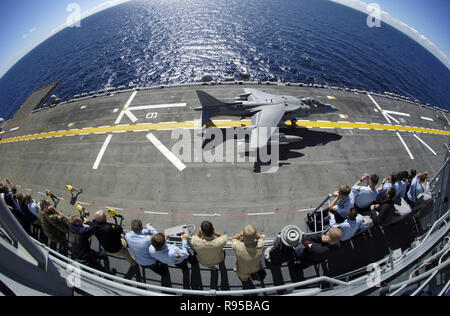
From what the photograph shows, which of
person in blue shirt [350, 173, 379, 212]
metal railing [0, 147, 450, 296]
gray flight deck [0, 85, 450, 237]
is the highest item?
gray flight deck [0, 85, 450, 237]

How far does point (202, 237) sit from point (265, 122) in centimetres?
1243

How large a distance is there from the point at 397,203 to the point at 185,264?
854cm

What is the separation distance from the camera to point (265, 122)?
1585 centimetres

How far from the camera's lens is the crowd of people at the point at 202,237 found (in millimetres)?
5273

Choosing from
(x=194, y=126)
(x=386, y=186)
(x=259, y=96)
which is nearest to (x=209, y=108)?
(x=194, y=126)

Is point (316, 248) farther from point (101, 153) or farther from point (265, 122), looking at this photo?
point (101, 153)

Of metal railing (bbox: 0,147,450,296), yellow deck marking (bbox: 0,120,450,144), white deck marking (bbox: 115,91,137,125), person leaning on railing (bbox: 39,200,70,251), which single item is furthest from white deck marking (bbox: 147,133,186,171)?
metal railing (bbox: 0,147,450,296)

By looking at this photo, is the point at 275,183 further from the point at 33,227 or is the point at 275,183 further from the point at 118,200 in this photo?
the point at 33,227

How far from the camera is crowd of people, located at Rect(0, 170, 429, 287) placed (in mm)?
5273

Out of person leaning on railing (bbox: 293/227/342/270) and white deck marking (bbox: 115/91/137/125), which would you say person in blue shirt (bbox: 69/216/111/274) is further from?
white deck marking (bbox: 115/91/137/125)

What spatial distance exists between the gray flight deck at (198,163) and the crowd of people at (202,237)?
4.72m

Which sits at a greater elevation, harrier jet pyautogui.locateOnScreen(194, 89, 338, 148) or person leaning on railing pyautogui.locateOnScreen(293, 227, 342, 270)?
harrier jet pyautogui.locateOnScreen(194, 89, 338, 148)

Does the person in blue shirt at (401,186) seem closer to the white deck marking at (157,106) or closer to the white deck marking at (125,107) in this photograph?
the white deck marking at (157,106)
